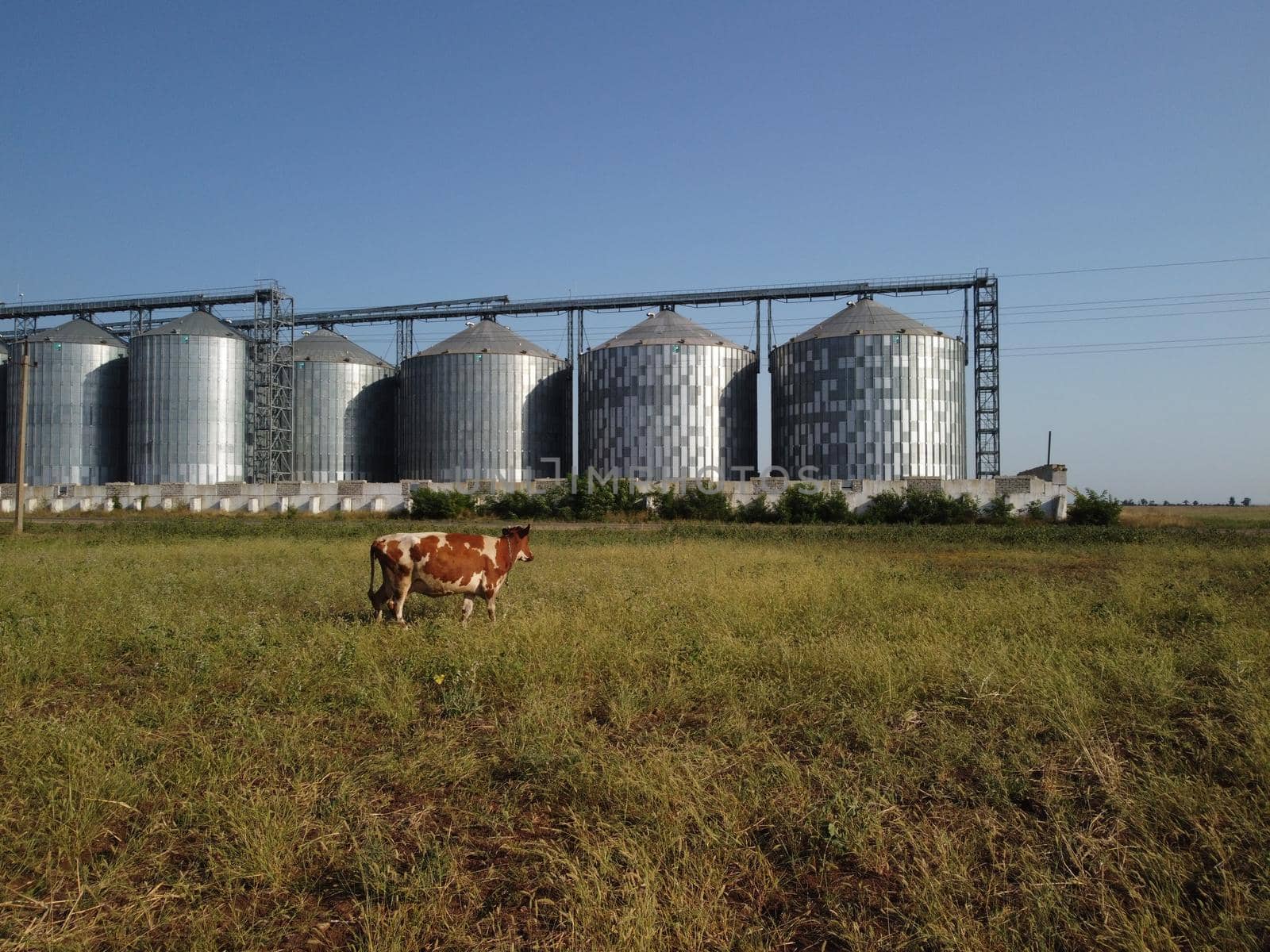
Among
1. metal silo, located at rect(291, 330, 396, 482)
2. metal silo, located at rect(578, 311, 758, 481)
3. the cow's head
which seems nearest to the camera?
the cow's head

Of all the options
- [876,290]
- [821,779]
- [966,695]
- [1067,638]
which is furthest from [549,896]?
[876,290]

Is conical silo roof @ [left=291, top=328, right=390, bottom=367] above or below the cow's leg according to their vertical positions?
above

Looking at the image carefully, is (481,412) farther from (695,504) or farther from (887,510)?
(887,510)

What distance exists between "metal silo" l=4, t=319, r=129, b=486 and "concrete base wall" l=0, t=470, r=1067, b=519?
493 centimetres

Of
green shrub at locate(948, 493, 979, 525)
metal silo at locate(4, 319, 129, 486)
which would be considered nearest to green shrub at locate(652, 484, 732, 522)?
green shrub at locate(948, 493, 979, 525)

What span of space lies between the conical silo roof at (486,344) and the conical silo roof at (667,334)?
276 inches

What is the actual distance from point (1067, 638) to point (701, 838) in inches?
279

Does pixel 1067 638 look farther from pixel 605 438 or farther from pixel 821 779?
pixel 605 438

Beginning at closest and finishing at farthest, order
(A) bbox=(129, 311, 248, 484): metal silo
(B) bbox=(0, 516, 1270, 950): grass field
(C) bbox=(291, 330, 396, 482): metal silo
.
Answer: (B) bbox=(0, 516, 1270, 950): grass field, (A) bbox=(129, 311, 248, 484): metal silo, (C) bbox=(291, 330, 396, 482): metal silo

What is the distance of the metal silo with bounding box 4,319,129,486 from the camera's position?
66.9 meters

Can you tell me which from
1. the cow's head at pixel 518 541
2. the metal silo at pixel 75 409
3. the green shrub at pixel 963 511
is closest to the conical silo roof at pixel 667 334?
the green shrub at pixel 963 511

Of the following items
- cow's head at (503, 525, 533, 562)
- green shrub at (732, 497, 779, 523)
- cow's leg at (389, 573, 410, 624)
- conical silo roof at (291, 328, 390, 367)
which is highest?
conical silo roof at (291, 328, 390, 367)

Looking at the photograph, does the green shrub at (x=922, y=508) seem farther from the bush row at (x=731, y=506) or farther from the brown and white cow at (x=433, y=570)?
the brown and white cow at (x=433, y=570)

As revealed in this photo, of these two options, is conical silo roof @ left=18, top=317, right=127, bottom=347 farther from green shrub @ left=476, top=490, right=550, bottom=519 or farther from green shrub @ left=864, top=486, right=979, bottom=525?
green shrub @ left=864, top=486, right=979, bottom=525
